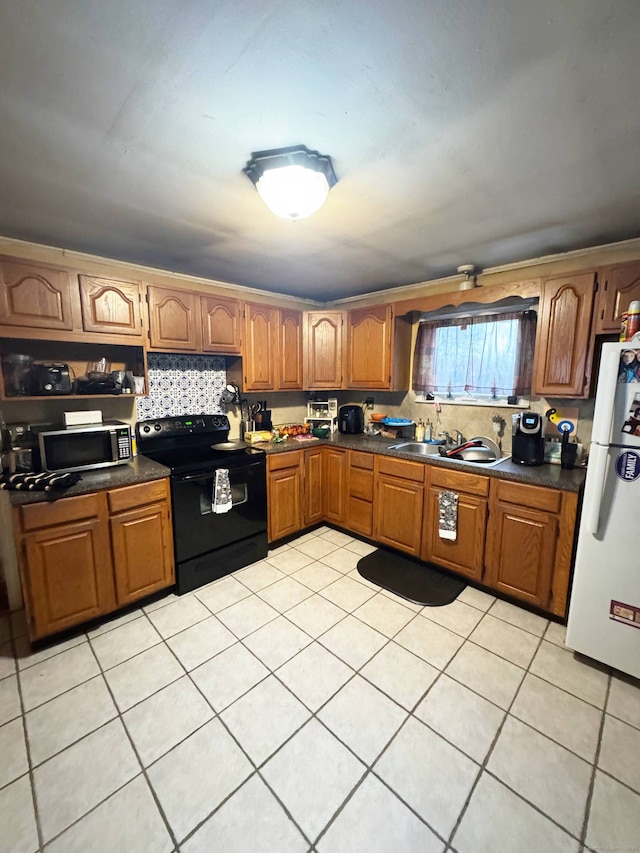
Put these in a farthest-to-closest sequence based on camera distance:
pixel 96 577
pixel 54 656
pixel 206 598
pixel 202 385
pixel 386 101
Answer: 1. pixel 202 385
2. pixel 206 598
3. pixel 96 577
4. pixel 54 656
5. pixel 386 101

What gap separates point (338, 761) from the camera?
1376mm

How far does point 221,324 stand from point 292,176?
5.22 ft

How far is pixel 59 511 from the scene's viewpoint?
189cm

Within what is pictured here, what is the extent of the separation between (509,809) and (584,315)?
2435 millimetres

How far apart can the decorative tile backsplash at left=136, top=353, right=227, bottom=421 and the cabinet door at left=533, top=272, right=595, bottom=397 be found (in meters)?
2.55

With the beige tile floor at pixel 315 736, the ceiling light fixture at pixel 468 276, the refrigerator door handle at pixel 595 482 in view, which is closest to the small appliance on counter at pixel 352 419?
the ceiling light fixture at pixel 468 276

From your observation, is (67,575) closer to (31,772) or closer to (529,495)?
(31,772)

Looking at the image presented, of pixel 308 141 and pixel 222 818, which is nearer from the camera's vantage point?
pixel 222 818

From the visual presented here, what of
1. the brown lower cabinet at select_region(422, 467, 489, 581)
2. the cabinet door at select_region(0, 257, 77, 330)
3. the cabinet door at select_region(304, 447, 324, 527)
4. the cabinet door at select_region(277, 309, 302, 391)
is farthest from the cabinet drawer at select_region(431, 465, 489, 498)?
the cabinet door at select_region(0, 257, 77, 330)

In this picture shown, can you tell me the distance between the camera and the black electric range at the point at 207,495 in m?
2.42

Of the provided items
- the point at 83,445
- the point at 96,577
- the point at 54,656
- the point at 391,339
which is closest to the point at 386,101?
the point at 391,339

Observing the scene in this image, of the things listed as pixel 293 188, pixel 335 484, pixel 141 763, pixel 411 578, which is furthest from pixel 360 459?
pixel 141 763

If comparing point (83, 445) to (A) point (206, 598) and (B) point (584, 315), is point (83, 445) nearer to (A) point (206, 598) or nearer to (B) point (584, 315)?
(A) point (206, 598)

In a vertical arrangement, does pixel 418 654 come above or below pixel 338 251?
below
